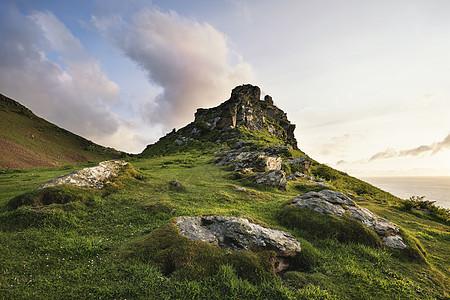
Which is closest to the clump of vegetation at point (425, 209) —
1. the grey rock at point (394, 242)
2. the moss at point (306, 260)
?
the grey rock at point (394, 242)

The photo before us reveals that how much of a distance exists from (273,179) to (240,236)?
54.2 feet

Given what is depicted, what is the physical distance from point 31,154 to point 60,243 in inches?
2901

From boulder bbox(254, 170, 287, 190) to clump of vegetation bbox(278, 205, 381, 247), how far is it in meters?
11.4

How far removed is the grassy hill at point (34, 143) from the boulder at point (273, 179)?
61.4m

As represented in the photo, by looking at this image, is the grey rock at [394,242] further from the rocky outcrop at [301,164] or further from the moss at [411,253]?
the rocky outcrop at [301,164]

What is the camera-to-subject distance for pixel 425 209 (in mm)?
20438

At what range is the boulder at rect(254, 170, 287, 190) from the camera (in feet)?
72.5

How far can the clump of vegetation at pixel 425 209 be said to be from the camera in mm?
18241

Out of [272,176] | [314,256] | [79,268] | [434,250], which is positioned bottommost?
[79,268]

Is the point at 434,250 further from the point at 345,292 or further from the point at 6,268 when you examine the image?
the point at 6,268

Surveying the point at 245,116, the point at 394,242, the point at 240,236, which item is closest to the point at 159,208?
the point at 240,236

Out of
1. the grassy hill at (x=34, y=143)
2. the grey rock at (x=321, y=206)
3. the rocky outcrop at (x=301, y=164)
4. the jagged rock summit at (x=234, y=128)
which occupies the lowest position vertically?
the grassy hill at (x=34, y=143)

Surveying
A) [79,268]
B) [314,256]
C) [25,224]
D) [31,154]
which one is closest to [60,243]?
[79,268]

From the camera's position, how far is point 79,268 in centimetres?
515
